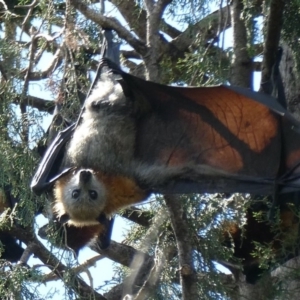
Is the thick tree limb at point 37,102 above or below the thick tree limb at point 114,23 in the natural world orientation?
below

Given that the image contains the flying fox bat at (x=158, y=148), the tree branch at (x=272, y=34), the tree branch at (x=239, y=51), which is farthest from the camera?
the flying fox bat at (x=158, y=148)

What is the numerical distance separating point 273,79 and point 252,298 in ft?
5.62

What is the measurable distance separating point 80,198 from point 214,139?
1112 millimetres

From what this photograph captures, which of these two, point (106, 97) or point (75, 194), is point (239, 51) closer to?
point (106, 97)

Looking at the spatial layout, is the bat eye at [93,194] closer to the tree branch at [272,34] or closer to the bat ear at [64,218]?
the bat ear at [64,218]

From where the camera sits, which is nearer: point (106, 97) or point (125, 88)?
point (125, 88)

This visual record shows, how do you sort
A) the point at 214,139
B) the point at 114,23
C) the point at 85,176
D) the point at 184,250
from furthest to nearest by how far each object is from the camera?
the point at 214,139 < the point at 85,176 < the point at 184,250 < the point at 114,23

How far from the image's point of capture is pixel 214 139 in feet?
19.7

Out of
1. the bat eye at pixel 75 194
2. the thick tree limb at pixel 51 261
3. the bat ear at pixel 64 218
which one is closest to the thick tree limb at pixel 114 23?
the bat eye at pixel 75 194

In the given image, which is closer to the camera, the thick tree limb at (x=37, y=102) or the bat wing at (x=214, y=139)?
the thick tree limb at (x=37, y=102)

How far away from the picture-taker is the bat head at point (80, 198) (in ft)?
18.9

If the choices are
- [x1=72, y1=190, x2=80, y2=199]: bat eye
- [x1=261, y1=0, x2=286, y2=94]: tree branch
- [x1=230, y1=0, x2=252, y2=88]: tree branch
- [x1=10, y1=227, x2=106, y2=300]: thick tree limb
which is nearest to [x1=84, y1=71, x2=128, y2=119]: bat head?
[x1=72, y1=190, x2=80, y2=199]: bat eye

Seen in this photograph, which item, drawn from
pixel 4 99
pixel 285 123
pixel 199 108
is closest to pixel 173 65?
pixel 199 108

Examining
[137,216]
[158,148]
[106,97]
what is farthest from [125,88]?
[137,216]
